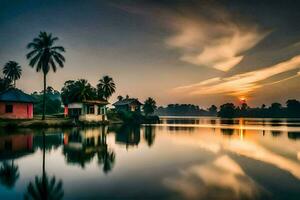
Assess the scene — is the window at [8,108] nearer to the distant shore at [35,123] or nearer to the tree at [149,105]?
the distant shore at [35,123]

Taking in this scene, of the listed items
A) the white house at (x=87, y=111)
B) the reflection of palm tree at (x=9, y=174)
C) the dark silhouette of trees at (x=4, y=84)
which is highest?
the dark silhouette of trees at (x=4, y=84)

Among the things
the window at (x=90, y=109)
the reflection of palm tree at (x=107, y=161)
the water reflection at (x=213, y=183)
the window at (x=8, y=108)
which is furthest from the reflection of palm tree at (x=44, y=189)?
the window at (x=90, y=109)

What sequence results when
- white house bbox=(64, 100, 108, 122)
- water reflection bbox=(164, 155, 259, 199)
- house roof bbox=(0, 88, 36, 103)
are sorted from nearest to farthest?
water reflection bbox=(164, 155, 259, 199) → house roof bbox=(0, 88, 36, 103) → white house bbox=(64, 100, 108, 122)

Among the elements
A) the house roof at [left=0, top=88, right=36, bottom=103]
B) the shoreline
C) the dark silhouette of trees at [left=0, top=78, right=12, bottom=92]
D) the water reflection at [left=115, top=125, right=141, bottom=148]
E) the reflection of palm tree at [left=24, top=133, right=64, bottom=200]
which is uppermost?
the dark silhouette of trees at [left=0, top=78, right=12, bottom=92]

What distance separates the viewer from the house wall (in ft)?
170

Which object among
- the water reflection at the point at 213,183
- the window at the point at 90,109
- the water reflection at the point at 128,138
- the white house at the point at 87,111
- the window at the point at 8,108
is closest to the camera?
the water reflection at the point at 213,183

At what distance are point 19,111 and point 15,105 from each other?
1479mm

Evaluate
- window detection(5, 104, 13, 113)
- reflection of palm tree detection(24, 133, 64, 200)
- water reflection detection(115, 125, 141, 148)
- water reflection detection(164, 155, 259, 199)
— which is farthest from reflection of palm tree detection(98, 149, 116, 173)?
window detection(5, 104, 13, 113)

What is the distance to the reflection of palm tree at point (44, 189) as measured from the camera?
9.85 metres

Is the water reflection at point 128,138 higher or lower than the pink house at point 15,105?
lower

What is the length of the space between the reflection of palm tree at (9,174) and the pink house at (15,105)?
40598 millimetres

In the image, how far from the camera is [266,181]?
501 inches

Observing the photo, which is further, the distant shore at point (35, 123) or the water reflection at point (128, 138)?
the distant shore at point (35, 123)

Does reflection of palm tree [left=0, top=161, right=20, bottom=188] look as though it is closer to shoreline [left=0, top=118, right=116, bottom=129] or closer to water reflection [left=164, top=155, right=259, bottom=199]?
water reflection [left=164, top=155, right=259, bottom=199]
